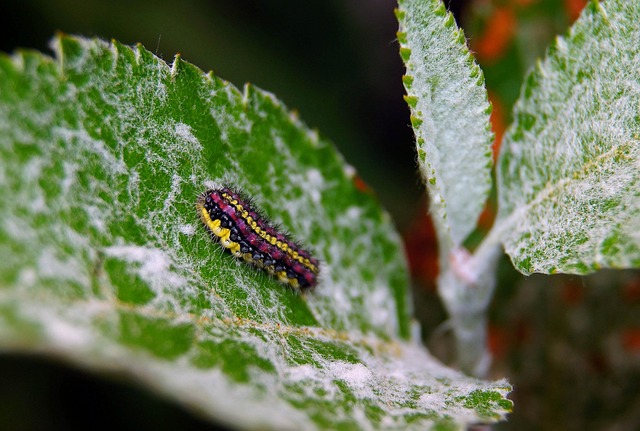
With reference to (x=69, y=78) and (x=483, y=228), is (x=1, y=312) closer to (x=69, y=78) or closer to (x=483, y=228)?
(x=69, y=78)

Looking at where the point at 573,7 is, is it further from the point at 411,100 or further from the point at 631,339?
the point at 411,100

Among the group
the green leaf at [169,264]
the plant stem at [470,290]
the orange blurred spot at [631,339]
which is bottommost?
the green leaf at [169,264]

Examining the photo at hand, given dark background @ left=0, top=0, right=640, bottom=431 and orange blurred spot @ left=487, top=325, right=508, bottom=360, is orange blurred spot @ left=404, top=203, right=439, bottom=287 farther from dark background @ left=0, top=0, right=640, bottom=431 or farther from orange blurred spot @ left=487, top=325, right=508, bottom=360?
orange blurred spot @ left=487, top=325, right=508, bottom=360

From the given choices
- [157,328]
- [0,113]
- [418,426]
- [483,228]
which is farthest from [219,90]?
[483,228]

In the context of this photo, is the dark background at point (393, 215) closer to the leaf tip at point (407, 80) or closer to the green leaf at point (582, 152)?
the green leaf at point (582, 152)

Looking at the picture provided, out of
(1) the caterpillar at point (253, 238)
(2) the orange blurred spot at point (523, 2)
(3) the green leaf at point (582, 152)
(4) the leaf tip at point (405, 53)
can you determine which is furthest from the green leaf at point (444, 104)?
(2) the orange blurred spot at point (523, 2)

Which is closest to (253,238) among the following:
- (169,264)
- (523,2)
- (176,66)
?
(169,264)

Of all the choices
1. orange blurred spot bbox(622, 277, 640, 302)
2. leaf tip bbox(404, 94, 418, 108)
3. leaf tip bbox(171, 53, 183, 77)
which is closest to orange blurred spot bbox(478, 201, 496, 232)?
orange blurred spot bbox(622, 277, 640, 302)
